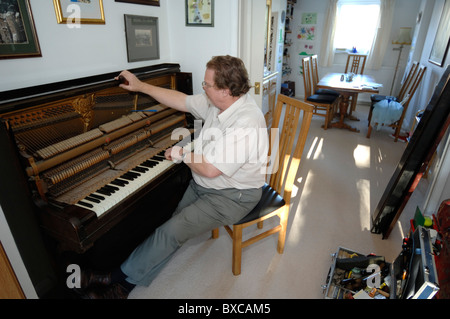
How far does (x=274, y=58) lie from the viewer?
16.0ft

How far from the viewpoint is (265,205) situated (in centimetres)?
178

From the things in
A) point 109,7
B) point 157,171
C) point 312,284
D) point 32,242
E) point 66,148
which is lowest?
point 312,284

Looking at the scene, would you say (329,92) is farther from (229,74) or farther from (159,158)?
(159,158)

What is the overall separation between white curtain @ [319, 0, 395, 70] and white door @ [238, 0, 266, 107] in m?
4.56

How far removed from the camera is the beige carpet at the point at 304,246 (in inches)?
70.0

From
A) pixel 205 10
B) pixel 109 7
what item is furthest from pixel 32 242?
pixel 205 10

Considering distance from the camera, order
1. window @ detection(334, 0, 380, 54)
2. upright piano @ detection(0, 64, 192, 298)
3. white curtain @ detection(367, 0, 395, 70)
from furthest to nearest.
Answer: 1. window @ detection(334, 0, 380, 54)
2. white curtain @ detection(367, 0, 395, 70)
3. upright piano @ detection(0, 64, 192, 298)

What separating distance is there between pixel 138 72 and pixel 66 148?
2.59ft

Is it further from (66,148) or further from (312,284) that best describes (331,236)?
(66,148)

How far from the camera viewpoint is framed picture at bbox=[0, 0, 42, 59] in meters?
1.25


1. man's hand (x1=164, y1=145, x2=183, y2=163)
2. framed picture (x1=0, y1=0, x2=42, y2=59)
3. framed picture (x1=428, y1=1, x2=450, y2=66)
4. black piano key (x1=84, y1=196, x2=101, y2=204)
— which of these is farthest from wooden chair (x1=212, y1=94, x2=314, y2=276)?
framed picture (x1=428, y1=1, x2=450, y2=66)

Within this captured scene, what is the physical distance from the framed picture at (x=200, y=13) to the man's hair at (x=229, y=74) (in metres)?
0.94

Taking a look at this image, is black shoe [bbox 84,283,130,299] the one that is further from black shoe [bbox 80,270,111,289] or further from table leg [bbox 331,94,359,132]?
table leg [bbox 331,94,359,132]
